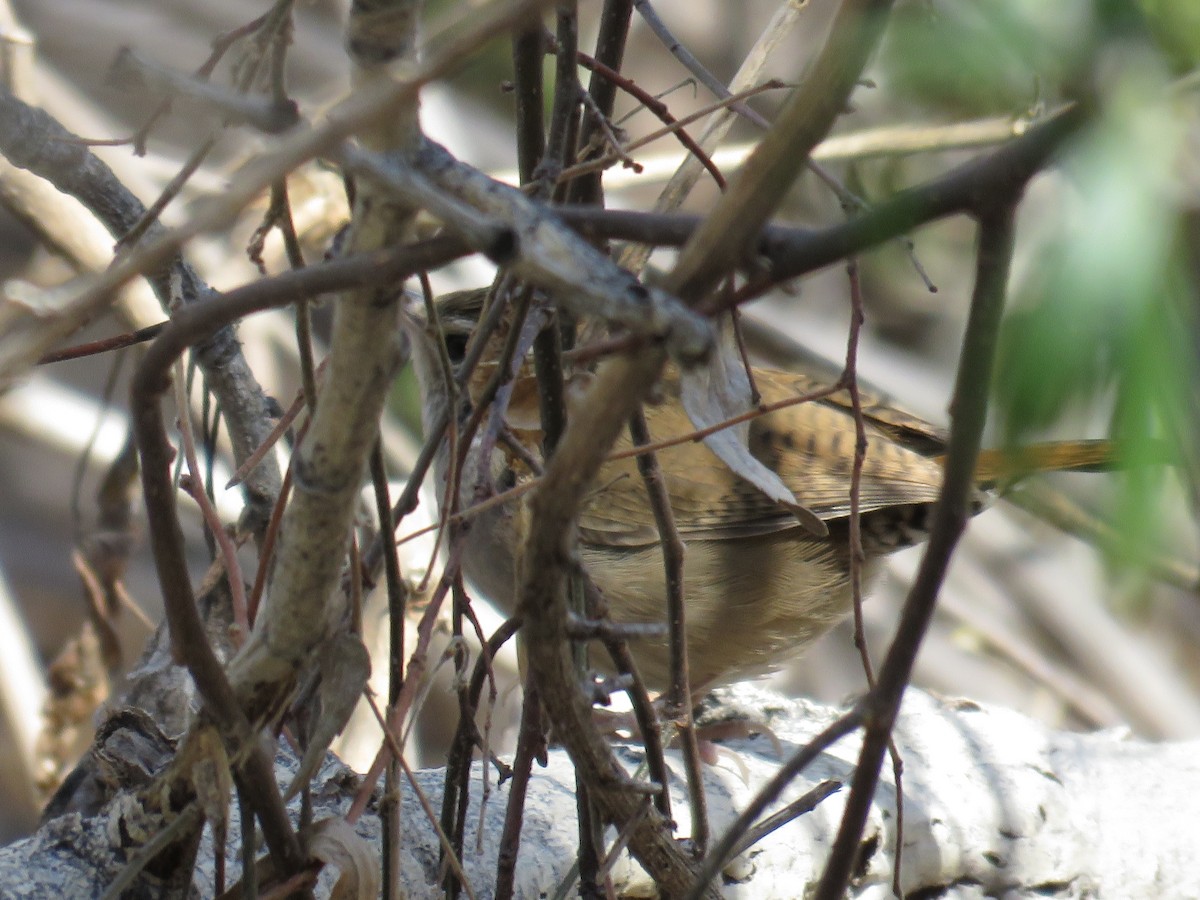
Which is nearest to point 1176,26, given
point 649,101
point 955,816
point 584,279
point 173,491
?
point 584,279

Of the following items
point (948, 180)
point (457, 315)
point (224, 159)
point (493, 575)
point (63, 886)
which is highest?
point (224, 159)

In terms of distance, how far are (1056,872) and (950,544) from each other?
1589 mm

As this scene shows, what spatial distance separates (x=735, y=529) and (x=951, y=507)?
2.02 m

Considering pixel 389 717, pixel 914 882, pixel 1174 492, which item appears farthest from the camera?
pixel 914 882

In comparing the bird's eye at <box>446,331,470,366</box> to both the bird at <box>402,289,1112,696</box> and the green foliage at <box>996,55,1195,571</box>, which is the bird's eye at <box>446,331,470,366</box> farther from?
the green foliage at <box>996,55,1195,571</box>

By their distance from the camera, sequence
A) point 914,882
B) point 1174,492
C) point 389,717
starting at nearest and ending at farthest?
point 1174,492 < point 389,717 < point 914,882

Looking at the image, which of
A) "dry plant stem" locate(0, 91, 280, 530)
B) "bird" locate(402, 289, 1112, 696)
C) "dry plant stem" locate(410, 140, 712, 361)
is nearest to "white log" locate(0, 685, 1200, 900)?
"bird" locate(402, 289, 1112, 696)

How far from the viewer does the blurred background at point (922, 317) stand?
54 cm

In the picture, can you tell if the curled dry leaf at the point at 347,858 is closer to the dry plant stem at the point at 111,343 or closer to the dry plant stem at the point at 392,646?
the dry plant stem at the point at 392,646

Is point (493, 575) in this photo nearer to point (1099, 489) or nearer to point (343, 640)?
point (343, 640)

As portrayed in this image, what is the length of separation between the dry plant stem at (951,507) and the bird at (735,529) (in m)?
1.73

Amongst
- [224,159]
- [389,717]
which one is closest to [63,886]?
[389,717]

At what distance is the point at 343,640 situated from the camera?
1061mm

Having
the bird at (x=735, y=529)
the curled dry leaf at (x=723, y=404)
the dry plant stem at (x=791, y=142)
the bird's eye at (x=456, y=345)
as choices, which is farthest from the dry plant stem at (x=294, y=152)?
the bird's eye at (x=456, y=345)
